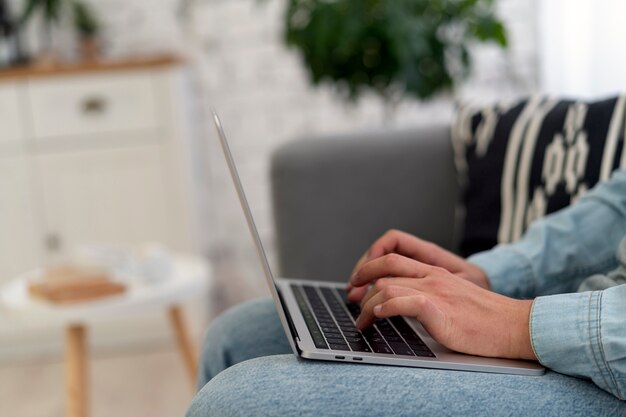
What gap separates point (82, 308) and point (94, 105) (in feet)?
3.86

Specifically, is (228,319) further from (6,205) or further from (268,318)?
(6,205)

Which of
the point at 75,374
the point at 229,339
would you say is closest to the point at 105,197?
the point at 75,374

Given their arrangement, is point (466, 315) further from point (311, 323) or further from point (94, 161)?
point (94, 161)

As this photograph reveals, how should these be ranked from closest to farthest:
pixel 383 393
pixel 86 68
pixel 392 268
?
pixel 383 393 < pixel 392 268 < pixel 86 68

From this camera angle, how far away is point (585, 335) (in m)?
0.79

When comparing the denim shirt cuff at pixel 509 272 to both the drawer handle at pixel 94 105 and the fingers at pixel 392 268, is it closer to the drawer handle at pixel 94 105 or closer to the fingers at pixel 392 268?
the fingers at pixel 392 268

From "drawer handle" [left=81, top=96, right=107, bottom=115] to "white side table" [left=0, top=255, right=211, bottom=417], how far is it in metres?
0.91

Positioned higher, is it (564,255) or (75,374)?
(564,255)

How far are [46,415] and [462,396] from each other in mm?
1744

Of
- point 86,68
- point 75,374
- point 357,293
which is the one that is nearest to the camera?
point 357,293

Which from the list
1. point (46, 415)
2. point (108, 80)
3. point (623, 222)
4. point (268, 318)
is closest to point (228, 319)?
point (268, 318)

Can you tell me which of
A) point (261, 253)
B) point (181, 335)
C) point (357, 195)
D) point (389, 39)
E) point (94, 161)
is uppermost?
point (389, 39)

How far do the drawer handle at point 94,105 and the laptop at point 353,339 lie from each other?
1802 mm

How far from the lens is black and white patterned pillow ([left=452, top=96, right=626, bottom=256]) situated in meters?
1.33
